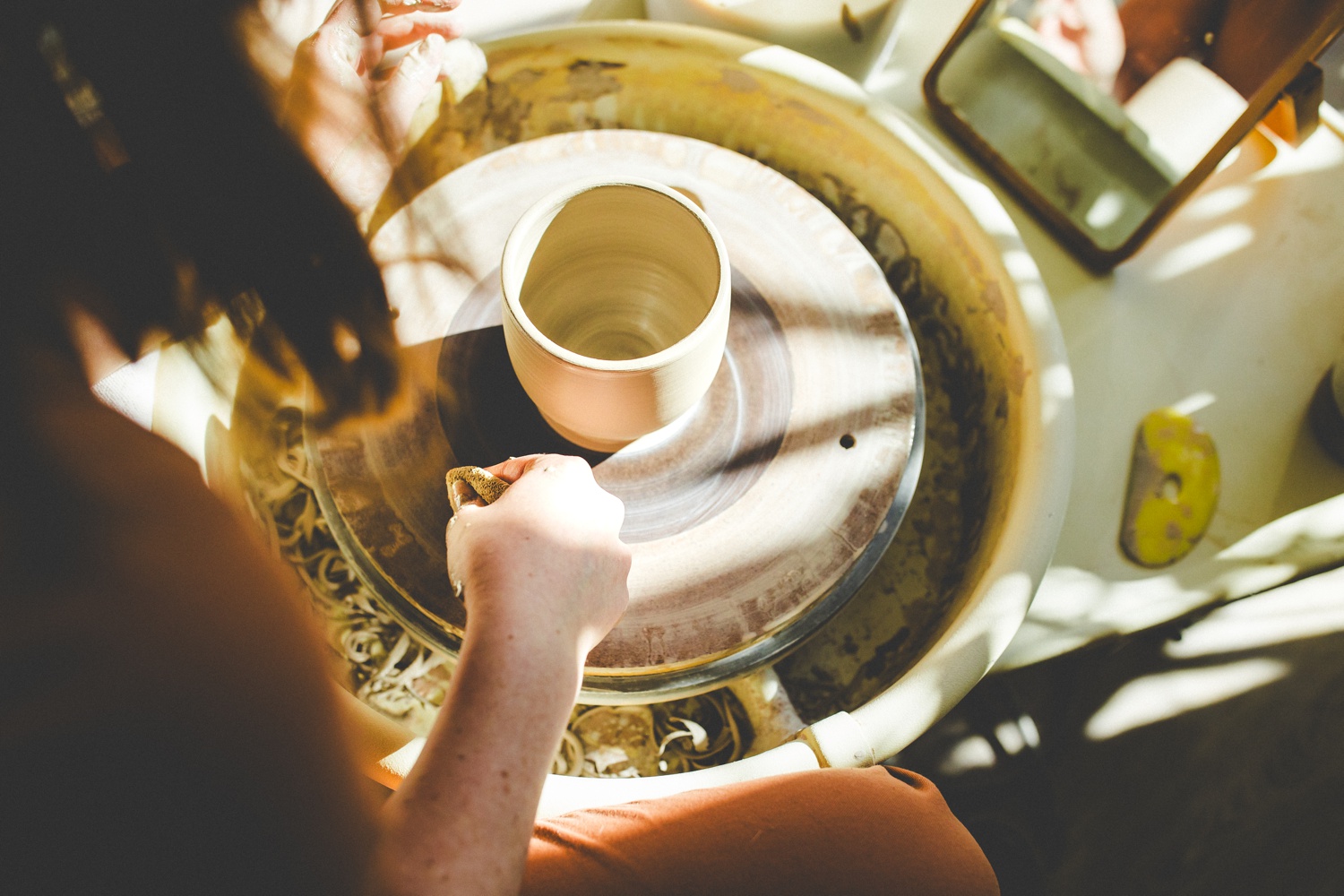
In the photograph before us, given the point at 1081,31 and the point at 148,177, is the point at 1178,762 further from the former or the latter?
the point at 148,177

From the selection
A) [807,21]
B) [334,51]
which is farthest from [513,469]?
[807,21]

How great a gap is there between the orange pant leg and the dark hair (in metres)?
0.67

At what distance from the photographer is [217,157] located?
2.14ft

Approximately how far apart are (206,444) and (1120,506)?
144 centimetres

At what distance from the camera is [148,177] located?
628 mm

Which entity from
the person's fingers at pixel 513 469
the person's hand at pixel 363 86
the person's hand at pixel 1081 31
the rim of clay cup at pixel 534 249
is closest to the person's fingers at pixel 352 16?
the person's hand at pixel 363 86

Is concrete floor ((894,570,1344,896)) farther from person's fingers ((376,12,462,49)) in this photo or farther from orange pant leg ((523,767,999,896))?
person's fingers ((376,12,462,49))

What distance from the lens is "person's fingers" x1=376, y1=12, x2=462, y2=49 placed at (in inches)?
42.8

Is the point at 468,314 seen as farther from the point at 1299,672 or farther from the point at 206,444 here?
the point at 1299,672

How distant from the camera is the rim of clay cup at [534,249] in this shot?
0.77 meters

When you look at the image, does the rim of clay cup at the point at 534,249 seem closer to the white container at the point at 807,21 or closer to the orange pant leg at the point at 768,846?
the orange pant leg at the point at 768,846

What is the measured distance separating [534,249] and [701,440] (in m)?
0.32

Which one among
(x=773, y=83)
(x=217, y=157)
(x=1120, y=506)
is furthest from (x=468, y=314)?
(x=1120, y=506)

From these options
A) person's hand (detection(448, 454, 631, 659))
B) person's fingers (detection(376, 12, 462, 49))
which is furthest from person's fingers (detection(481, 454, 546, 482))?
person's fingers (detection(376, 12, 462, 49))
